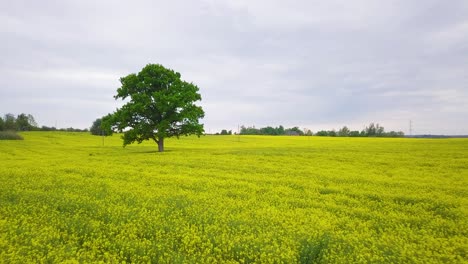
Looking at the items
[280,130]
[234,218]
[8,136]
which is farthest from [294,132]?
[234,218]

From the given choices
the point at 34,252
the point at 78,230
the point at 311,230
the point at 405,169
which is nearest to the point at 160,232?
the point at 78,230

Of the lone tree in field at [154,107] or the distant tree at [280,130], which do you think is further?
the distant tree at [280,130]

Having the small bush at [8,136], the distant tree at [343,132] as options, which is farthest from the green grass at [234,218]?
the distant tree at [343,132]

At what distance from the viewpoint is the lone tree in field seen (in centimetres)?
3231

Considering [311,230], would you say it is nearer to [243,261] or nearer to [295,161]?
[243,261]

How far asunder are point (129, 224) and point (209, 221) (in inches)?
85.9

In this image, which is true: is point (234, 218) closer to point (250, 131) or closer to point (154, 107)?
point (154, 107)

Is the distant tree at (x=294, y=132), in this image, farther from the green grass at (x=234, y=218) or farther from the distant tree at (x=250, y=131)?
the green grass at (x=234, y=218)

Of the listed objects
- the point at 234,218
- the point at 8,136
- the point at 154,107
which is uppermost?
the point at 154,107

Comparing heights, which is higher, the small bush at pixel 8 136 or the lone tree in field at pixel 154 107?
the lone tree in field at pixel 154 107

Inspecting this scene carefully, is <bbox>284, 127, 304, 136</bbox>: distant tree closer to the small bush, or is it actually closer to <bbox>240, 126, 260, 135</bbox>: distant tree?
<bbox>240, 126, 260, 135</bbox>: distant tree

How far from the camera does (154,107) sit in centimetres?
3331

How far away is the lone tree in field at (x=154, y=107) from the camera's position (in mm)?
32312

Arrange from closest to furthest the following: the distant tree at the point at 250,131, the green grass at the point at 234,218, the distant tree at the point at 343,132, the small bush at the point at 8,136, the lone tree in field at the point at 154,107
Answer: the green grass at the point at 234,218
the lone tree in field at the point at 154,107
the small bush at the point at 8,136
the distant tree at the point at 343,132
the distant tree at the point at 250,131
